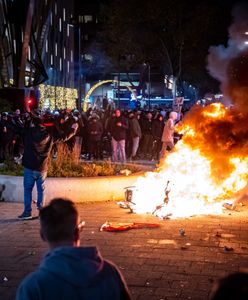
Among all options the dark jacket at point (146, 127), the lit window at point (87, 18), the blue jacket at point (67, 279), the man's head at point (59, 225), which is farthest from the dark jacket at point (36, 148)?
the lit window at point (87, 18)

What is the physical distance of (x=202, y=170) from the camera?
418 inches

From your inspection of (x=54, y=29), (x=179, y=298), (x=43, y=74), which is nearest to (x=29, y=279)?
(x=179, y=298)

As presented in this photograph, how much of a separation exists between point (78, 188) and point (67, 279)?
844cm

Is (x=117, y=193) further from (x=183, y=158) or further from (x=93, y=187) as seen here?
(x=183, y=158)

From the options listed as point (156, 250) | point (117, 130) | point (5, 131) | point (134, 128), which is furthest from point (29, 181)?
point (134, 128)

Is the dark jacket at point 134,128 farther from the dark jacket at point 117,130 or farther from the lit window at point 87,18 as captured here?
the lit window at point 87,18

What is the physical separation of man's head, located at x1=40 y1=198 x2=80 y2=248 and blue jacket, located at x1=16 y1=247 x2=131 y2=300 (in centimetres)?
14

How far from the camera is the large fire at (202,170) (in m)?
10.3

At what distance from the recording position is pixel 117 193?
11.2 m

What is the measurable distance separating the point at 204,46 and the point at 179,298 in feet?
109

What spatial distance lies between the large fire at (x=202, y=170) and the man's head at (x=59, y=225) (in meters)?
7.31

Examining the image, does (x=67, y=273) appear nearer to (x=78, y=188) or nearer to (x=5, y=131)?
(x=78, y=188)

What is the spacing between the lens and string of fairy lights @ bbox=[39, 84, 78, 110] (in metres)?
39.4

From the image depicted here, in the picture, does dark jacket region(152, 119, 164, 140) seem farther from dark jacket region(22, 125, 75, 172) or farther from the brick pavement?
dark jacket region(22, 125, 75, 172)
